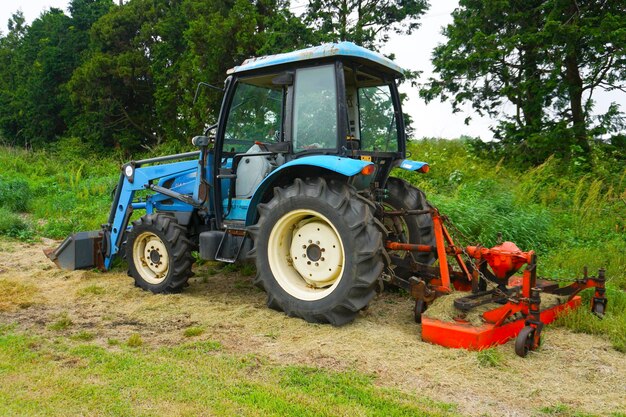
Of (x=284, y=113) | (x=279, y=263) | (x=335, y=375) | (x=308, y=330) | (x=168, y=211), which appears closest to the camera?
(x=335, y=375)

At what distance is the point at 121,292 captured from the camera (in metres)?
5.82

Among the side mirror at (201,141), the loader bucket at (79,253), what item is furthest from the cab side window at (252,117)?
the loader bucket at (79,253)

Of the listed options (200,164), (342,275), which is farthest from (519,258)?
(200,164)

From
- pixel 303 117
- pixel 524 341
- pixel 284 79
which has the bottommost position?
pixel 524 341

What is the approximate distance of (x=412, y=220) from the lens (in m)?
5.66

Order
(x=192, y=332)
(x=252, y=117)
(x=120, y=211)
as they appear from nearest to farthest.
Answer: (x=192, y=332) → (x=252, y=117) → (x=120, y=211)

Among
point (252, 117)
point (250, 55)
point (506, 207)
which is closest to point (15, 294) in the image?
point (252, 117)

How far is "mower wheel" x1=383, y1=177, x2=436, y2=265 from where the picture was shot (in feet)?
18.4

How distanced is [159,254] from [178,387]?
2816 millimetres

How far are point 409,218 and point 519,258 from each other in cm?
148

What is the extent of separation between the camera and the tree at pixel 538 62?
10508mm

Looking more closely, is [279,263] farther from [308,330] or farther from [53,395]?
[53,395]

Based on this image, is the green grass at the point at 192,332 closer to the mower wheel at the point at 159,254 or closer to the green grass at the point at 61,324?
the green grass at the point at 61,324

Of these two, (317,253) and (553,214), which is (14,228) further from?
(553,214)
